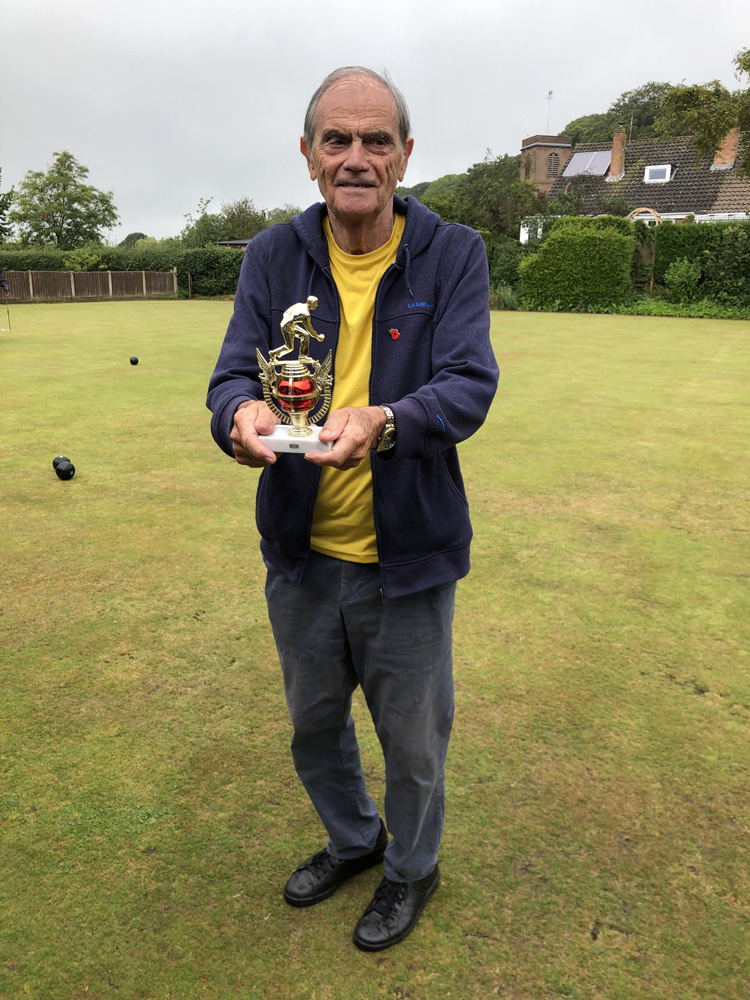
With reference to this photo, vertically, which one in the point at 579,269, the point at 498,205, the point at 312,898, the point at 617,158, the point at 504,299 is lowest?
the point at 312,898

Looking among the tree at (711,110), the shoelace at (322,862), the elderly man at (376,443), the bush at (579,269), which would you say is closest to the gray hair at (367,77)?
the elderly man at (376,443)

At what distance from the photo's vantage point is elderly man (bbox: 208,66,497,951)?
7.43ft

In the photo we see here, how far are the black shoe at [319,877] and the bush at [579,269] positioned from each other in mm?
29494

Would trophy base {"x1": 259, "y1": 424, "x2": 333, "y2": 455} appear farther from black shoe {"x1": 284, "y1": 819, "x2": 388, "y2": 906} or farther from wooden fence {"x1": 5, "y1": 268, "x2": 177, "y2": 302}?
wooden fence {"x1": 5, "y1": 268, "x2": 177, "y2": 302}

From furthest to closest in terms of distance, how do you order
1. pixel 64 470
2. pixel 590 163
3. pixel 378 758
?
pixel 590 163
pixel 64 470
pixel 378 758

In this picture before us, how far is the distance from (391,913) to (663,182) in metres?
53.1

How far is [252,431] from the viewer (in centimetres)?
207

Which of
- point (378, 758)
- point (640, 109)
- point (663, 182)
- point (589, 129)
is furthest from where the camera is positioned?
point (589, 129)

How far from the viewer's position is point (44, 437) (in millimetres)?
9414

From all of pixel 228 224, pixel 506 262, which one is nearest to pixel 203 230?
pixel 228 224

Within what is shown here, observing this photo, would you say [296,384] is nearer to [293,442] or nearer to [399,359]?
[293,442]

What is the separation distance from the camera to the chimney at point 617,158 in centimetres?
4972

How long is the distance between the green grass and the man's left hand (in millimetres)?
1754

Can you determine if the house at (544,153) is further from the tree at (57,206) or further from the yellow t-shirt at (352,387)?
the yellow t-shirt at (352,387)
